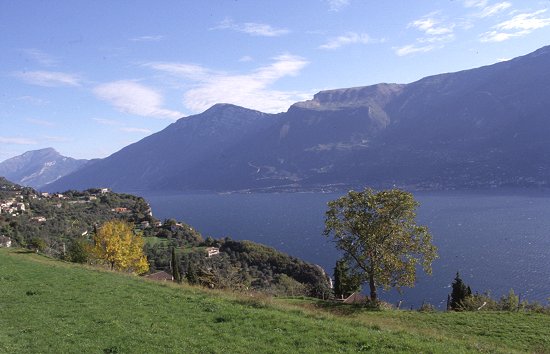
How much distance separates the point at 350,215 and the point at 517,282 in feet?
252

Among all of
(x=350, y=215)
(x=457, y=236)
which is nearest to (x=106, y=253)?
(x=350, y=215)

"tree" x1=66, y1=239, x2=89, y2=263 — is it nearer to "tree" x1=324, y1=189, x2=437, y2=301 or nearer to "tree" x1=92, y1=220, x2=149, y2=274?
"tree" x1=92, y1=220, x2=149, y2=274

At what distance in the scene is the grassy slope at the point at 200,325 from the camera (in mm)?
14823

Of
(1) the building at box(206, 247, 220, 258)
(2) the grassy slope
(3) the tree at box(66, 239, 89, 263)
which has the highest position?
(2) the grassy slope

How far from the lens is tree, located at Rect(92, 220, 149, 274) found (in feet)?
175

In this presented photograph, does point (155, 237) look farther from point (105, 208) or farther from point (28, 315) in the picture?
point (28, 315)

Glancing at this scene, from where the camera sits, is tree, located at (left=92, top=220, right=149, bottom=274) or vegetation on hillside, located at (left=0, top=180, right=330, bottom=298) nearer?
tree, located at (left=92, top=220, right=149, bottom=274)

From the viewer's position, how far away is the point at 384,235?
1203 inches

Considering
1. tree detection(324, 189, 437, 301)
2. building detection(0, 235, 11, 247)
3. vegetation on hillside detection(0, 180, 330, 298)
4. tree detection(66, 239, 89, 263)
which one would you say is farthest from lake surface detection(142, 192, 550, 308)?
building detection(0, 235, 11, 247)

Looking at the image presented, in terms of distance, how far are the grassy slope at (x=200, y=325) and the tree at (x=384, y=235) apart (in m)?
4.08

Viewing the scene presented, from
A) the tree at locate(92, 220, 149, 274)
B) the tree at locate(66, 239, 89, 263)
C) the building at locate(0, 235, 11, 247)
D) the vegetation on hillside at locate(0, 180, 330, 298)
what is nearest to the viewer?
the tree at locate(92, 220, 149, 274)

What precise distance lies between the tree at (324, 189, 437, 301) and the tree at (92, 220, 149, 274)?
32.7 m

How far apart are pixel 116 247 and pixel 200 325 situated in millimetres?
39864

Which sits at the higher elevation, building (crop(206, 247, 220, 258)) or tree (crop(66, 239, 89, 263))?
tree (crop(66, 239, 89, 263))
